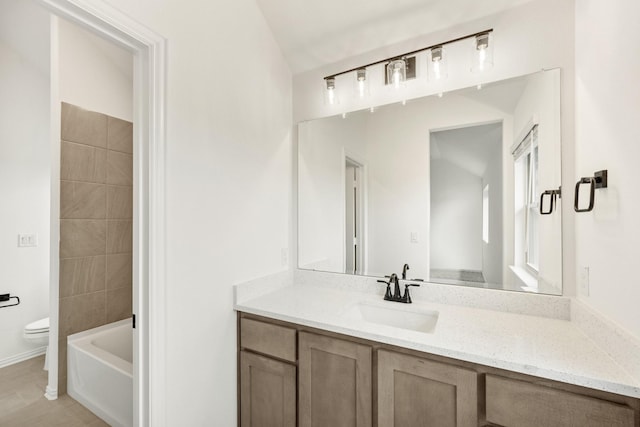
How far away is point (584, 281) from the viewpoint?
3.94 ft

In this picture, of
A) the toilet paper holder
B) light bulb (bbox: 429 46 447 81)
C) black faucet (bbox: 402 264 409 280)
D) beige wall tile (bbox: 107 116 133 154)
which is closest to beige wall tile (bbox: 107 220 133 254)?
beige wall tile (bbox: 107 116 133 154)

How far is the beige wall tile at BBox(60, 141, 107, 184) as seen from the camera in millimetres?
2100

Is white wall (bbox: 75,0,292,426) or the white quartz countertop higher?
white wall (bbox: 75,0,292,426)

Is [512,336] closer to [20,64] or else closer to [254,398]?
[254,398]

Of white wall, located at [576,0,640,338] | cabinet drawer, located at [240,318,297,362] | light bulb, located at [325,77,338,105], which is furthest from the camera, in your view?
light bulb, located at [325,77,338,105]

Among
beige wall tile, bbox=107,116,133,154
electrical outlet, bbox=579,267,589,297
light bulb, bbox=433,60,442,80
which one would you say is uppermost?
light bulb, bbox=433,60,442,80

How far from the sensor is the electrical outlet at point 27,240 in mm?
2701

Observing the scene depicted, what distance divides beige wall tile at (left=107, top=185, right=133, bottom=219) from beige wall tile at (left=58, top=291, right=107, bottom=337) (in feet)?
2.15

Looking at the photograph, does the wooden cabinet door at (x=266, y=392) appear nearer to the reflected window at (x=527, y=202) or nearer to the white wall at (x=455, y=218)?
the white wall at (x=455, y=218)

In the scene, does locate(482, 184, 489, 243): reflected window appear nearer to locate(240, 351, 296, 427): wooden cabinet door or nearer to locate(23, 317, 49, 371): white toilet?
A: locate(240, 351, 296, 427): wooden cabinet door

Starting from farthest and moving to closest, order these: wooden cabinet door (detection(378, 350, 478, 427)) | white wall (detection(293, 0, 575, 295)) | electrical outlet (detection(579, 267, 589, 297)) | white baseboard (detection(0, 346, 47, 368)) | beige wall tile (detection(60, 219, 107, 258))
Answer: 1. white baseboard (detection(0, 346, 47, 368))
2. beige wall tile (detection(60, 219, 107, 258))
3. white wall (detection(293, 0, 575, 295))
4. electrical outlet (detection(579, 267, 589, 297))
5. wooden cabinet door (detection(378, 350, 478, 427))

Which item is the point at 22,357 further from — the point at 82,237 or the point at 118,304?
the point at 82,237

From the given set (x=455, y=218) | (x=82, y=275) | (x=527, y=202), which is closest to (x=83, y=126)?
(x=82, y=275)

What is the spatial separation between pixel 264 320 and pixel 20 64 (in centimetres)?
353
